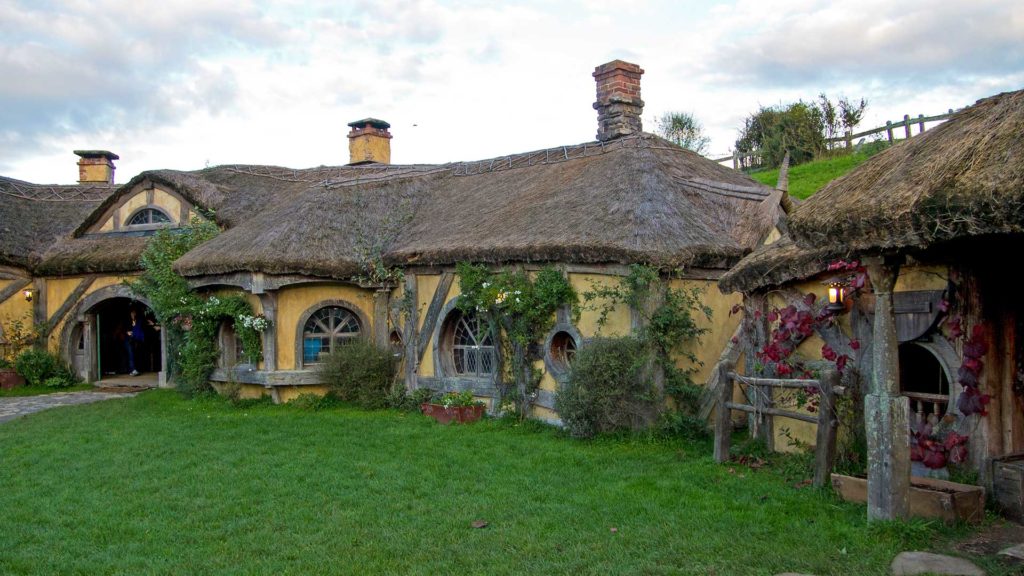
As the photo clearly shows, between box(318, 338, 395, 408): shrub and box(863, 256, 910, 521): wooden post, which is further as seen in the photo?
box(318, 338, 395, 408): shrub

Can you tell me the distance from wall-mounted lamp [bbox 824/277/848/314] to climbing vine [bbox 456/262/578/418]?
363 centimetres

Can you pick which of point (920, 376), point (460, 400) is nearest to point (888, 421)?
point (920, 376)

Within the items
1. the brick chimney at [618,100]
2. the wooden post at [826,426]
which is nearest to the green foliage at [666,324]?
the wooden post at [826,426]

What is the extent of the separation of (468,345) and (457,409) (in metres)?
1.32

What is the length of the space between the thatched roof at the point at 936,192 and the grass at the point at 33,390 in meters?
15.9

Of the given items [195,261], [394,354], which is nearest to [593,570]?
[394,354]

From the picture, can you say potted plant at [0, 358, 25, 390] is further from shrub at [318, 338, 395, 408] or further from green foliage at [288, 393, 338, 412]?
shrub at [318, 338, 395, 408]

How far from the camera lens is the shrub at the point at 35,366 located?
17.4m

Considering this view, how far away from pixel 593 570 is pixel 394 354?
873cm

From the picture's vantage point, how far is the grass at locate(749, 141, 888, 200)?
21938mm

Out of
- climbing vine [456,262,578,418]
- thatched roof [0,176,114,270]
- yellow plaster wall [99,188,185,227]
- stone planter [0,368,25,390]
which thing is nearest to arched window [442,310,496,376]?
climbing vine [456,262,578,418]

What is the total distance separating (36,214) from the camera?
62.7ft

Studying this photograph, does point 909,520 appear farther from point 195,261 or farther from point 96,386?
point 96,386

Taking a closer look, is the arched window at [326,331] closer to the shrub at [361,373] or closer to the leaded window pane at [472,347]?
the shrub at [361,373]
